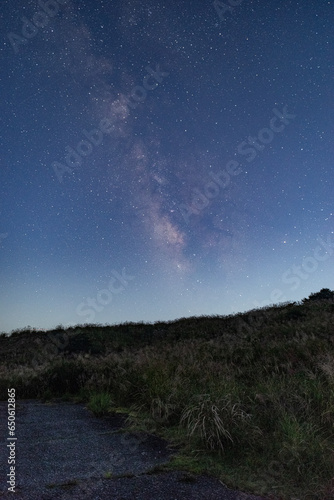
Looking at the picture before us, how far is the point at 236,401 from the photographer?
A: 5637 millimetres

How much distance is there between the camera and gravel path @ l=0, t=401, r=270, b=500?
3.72 m

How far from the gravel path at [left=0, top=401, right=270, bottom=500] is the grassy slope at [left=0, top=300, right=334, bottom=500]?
30cm

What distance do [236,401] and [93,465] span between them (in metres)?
2.23

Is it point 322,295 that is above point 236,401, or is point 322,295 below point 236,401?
above

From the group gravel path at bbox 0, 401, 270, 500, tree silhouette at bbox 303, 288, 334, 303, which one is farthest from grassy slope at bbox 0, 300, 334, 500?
tree silhouette at bbox 303, 288, 334, 303

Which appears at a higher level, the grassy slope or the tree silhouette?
the tree silhouette

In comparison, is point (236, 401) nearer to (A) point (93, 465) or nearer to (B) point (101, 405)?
(A) point (93, 465)

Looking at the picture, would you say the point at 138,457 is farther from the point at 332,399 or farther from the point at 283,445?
the point at 332,399

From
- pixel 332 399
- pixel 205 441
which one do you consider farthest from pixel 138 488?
pixel 332 399

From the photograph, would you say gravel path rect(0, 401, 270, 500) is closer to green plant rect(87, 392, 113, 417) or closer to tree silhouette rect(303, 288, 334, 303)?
green plant rect(87, 392, 113, 417)

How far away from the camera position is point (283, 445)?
4465 mm

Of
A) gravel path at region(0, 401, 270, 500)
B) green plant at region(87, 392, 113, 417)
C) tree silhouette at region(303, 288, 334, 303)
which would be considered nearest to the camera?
gravel path at region(0, 401, 270, 500)

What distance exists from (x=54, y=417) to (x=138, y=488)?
160 inches

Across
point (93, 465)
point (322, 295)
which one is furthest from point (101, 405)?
point (322, 295)
